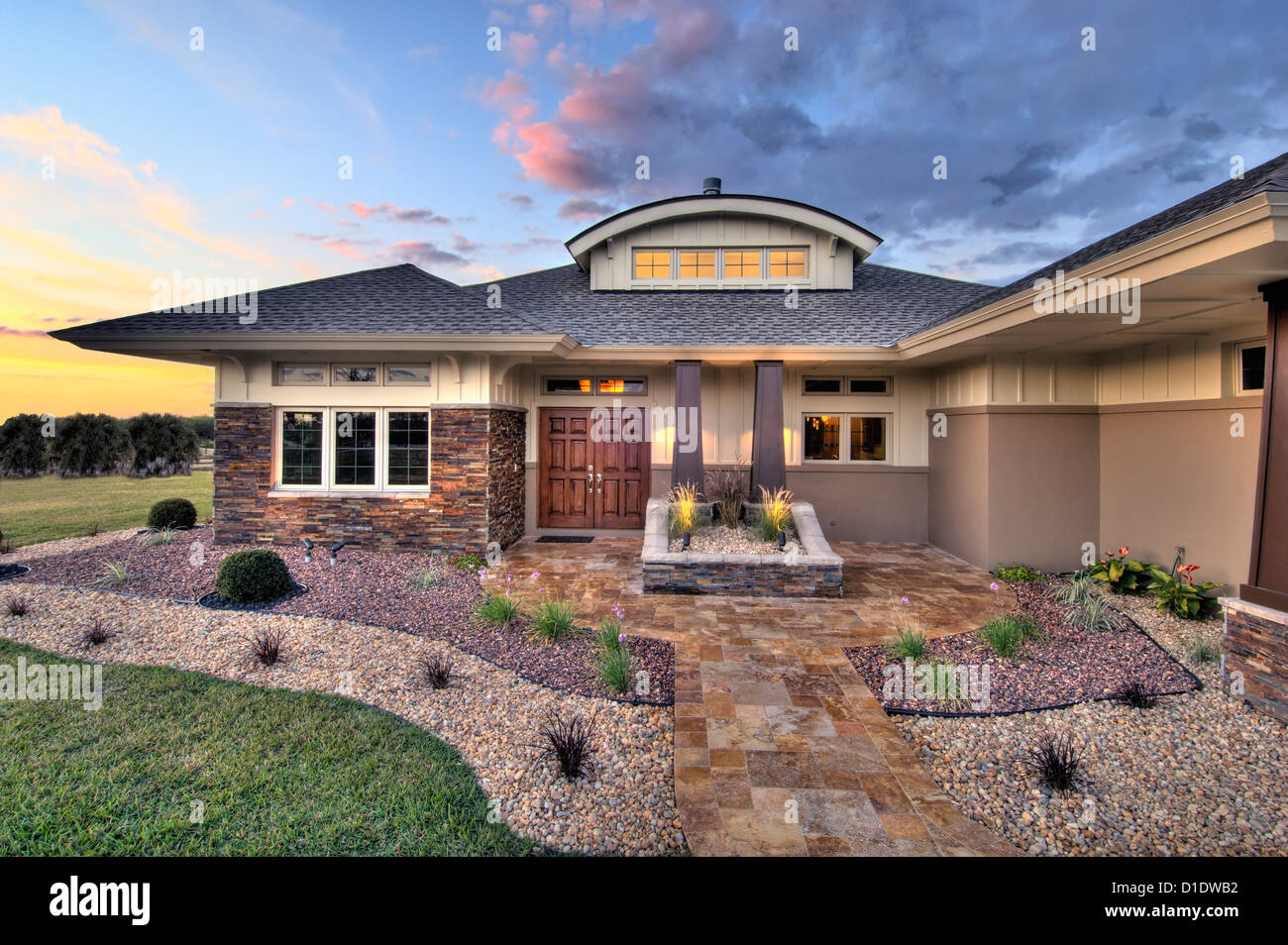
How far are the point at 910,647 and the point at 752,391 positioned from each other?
630cm

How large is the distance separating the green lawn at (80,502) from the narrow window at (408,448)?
6.05 meters

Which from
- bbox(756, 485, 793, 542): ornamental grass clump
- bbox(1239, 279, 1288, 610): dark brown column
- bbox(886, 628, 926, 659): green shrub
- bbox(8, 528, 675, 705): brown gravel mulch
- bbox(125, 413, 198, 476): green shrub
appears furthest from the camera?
bbox(125, 413, 198, 476): green shrub

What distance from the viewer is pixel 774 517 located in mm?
7926

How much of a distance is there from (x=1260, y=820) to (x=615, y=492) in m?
8.77

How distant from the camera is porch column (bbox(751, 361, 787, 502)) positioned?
30.1 feet

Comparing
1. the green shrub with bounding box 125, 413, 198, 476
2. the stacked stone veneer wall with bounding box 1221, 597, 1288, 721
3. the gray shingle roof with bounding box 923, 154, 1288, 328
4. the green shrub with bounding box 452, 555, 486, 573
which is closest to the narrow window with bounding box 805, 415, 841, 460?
the gray shingle roof with bounding box 923, 154, 1288, 328

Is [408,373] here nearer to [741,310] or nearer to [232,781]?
[741,310]

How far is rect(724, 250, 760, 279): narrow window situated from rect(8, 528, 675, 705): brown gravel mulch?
812 cm

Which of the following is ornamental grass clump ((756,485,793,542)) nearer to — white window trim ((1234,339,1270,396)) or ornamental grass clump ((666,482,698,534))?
ornamental grass clump ((666,482,698,534))

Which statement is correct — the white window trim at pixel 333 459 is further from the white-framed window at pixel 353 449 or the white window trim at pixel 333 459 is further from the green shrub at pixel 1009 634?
the green shrub at pixel 1009 634

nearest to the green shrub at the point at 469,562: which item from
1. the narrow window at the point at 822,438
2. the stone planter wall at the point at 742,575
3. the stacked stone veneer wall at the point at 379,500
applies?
the stacked stone veneer wall at the point at 379,500

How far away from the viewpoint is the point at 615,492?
10641mm

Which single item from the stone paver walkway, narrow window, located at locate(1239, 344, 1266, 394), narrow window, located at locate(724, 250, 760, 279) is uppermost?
narrow window, located at locate(724, 250, 760, 279)

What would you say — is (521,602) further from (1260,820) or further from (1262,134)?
(1262,134)
